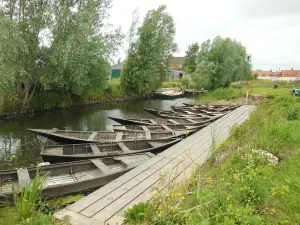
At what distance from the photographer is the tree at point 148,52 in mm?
32031

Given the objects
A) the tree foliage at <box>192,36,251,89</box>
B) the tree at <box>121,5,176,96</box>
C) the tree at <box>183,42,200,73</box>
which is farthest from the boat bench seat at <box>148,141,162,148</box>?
the tree at <box>183,42,200,73</box>

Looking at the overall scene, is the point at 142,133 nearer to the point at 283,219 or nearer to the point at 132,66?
the point at 283,219

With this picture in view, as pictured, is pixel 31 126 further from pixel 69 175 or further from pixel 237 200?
pixel 237 200

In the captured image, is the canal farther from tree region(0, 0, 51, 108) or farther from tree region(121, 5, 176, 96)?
tree region(121, 5, 176, 96)

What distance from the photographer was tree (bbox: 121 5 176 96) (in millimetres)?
32031

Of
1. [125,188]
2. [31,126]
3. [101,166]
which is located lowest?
[31,126]

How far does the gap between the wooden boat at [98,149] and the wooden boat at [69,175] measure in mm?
708

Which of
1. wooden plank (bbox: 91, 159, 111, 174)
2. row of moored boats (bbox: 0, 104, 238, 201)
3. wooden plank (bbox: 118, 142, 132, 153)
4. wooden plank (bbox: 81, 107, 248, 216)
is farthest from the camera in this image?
wooden plank (bbox: 118, 142, 132, 153)

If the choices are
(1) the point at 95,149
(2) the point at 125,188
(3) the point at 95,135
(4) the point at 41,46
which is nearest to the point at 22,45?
(4) the point at 41,46

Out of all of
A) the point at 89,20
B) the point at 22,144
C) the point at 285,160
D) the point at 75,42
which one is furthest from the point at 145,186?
the point at 89,20

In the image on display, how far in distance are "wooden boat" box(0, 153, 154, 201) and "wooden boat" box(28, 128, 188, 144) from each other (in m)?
2.39

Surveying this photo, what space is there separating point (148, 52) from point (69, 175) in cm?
2819

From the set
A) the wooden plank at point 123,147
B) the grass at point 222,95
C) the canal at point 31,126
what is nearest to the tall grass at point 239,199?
the wooden plank at point 123,147

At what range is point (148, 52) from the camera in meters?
32.7
